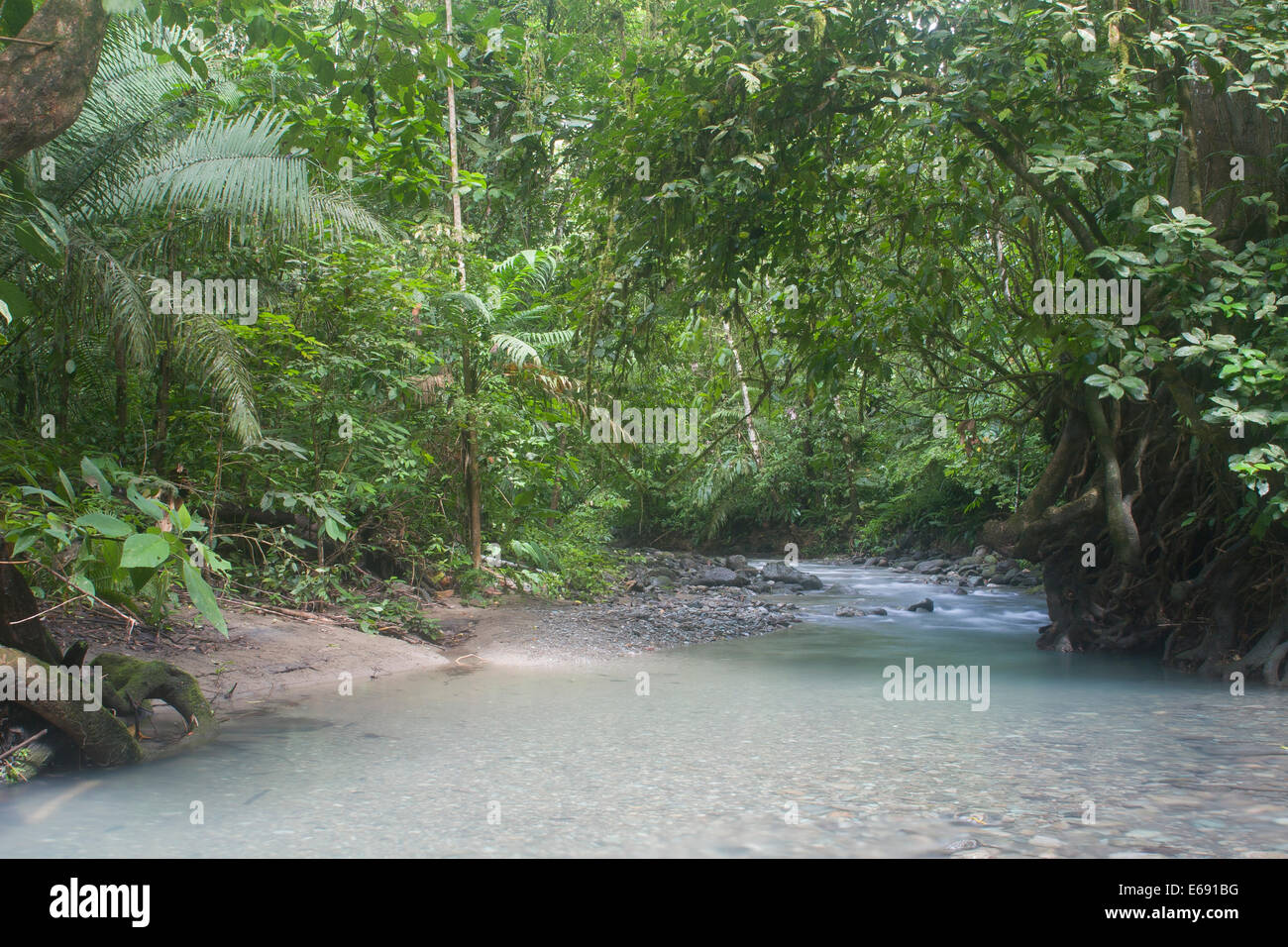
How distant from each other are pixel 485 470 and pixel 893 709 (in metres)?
6.30

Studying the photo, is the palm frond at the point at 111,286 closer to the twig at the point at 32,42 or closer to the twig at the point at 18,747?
the twig at the point at 18,747

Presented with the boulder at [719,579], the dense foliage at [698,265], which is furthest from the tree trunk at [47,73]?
the boulder at [719,579]

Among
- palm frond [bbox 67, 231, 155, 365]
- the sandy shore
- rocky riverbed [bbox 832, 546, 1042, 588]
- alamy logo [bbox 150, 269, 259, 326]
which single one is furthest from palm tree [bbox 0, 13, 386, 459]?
rocky riverbed [bbox 832, 546, 1042, 588]

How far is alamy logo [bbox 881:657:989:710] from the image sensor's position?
751 centimetres

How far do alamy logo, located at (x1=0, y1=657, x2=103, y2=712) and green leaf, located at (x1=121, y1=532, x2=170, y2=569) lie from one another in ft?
6.18

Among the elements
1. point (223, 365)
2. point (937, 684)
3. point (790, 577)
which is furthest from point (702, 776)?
point (790, 577)

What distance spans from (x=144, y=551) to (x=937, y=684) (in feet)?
22.0

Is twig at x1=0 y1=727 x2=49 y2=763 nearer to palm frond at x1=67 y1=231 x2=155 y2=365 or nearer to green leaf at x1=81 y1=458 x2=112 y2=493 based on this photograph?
green leaf at x1=81 y1=458 x2=112 y2=493

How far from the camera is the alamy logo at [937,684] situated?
24.6 feet

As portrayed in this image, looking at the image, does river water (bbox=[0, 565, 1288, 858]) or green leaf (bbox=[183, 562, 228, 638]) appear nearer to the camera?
green leaf (bbox=[183, 562, 228, 638])
